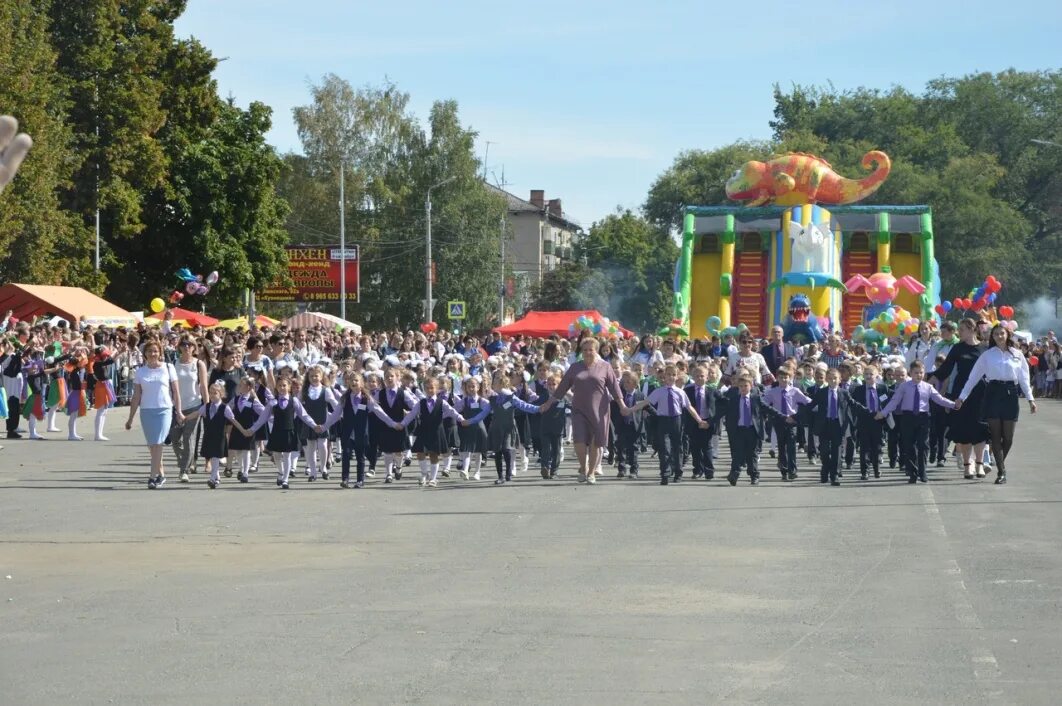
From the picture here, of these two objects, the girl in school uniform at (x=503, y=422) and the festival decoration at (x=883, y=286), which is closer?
the girl in school uniform at (x=503, y=422)

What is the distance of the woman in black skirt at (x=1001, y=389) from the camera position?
18188mm

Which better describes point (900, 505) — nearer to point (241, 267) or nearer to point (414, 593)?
point (414, 593)

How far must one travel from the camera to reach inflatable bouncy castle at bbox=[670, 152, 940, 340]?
45.6 meters

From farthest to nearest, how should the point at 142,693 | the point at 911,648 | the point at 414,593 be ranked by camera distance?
the point at 414,593, the point at 911,648, the point at 142,693

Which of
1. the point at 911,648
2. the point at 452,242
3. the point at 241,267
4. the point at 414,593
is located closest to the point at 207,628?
the point at 414,593

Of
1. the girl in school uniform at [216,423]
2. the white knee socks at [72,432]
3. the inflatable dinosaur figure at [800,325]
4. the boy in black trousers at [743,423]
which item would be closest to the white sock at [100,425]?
the white knee socks at [72,432]

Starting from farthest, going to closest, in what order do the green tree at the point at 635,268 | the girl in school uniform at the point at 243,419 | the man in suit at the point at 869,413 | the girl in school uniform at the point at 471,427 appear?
the green tree at the point at 635,268
the girl in school uniform at the point at 471,427
the man in suit at the point at 869,413
the girl in school uniform at the point at 243,419

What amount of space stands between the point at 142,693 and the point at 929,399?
13.5 metres

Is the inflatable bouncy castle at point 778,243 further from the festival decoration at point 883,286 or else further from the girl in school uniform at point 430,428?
the girl in school uniform at point 430,428

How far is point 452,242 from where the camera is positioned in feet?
254

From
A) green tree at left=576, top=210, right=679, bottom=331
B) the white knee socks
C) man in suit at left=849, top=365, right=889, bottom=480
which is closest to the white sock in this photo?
the white knee socks

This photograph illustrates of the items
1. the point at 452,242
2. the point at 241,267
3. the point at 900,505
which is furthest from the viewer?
the point at 452,242

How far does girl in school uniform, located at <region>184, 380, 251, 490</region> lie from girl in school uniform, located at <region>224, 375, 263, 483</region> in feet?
0.19

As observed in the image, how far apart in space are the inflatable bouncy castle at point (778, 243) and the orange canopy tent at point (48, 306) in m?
15.4
